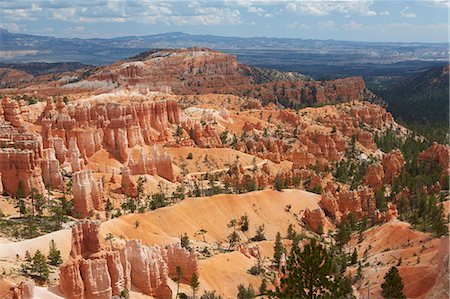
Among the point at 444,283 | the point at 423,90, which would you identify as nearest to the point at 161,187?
the point at 444,283

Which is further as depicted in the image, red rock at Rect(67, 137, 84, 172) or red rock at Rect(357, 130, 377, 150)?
red rock at Rect(357, 130, 377, 150)

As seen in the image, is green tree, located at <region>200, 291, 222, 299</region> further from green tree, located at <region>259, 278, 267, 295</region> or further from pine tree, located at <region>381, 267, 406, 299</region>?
pine tree, located at <region>381, 267, 406, 299</region>

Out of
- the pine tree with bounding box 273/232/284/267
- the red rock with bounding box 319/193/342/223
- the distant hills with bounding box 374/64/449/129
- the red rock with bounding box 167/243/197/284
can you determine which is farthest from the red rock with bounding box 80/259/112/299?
the distant hills with bounding box 374/64/449/129

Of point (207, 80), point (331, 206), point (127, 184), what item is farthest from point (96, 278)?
point (207, 80)

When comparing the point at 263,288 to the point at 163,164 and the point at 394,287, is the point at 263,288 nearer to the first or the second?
the point at 394,287

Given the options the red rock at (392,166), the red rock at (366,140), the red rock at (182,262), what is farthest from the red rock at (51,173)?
the red rock at (366,140)

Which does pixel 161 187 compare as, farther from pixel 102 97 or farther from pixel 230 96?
pixel 230 96
